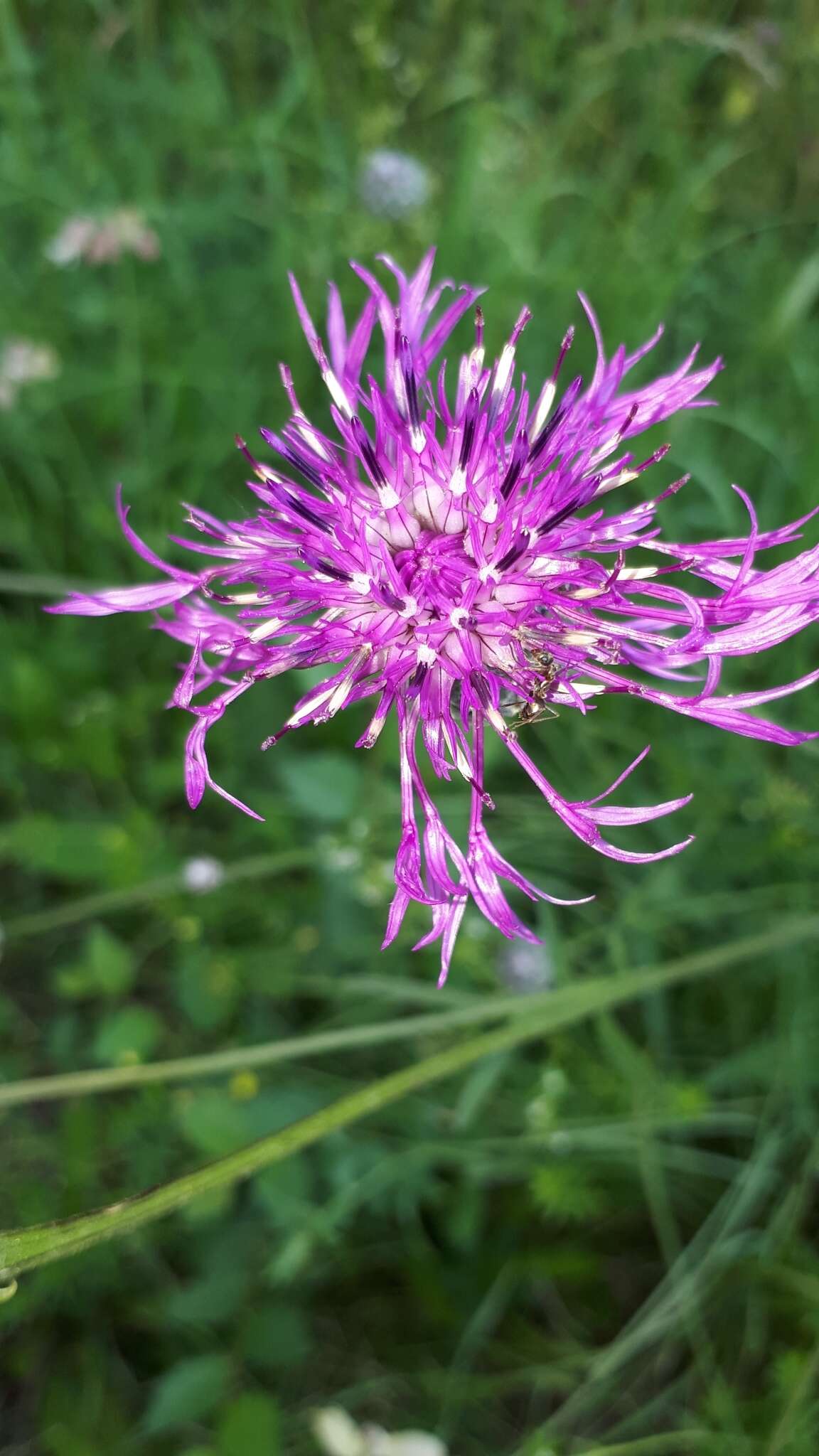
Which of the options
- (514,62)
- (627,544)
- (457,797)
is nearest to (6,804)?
(457,797)

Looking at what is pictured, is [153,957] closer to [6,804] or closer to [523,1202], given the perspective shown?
[6,804]

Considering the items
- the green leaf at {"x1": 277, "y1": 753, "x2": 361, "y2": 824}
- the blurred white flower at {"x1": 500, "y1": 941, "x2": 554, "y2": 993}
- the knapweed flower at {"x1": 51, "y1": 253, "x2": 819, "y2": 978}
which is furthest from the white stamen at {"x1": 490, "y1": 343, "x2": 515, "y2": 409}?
the blurred white flower at {"x1": 500, "y1": 941, "x2": 554, "y2": 993}

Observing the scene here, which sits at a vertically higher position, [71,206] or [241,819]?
[71,206]

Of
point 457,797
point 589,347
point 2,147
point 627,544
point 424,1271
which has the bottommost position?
point 424,1271

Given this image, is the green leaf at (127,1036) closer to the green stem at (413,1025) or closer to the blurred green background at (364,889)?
the blurred green background at (364,889)

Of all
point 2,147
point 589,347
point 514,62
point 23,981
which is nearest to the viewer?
point 589,347

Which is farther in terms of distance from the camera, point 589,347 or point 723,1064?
point 589,347
